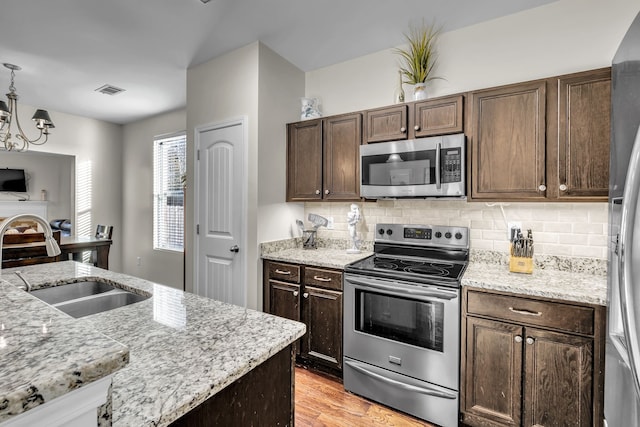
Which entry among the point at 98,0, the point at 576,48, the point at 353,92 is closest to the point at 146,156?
the point at 98,0

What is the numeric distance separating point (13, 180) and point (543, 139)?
809 cm

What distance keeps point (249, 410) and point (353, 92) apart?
2.81 metres

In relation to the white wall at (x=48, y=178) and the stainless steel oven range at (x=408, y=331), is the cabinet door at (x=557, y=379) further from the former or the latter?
the white wall at (x=48, y=178)

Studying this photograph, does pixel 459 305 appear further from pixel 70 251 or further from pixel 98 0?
pixel 70 251

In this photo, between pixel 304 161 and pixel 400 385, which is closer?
pixel 400 385

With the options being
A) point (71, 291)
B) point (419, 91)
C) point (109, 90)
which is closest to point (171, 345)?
point (71, 291)

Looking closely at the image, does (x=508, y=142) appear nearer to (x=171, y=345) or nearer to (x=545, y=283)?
(x=545, y=283)

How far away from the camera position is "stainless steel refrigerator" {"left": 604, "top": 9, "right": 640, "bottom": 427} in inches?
35.7

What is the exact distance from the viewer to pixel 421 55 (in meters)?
2.48

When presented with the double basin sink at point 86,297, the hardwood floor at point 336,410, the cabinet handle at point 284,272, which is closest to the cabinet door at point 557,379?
the hardwood floor at point 336,410

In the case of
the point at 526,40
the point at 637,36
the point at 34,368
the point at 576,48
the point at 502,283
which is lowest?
the point at 502,283

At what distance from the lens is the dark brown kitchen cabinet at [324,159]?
2.66 m

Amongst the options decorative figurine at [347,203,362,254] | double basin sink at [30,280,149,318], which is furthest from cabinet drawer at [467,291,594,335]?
double basin sink at [30,280,149,318]

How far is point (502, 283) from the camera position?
69.1 inches
